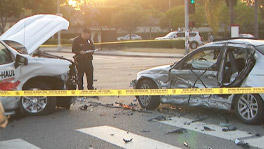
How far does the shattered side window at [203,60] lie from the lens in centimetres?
773

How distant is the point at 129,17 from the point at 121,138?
194 feet

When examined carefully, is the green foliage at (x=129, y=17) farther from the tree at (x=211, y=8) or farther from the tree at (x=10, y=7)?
the tree at (x=211, y=8)

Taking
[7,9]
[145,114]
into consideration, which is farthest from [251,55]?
[7,9]

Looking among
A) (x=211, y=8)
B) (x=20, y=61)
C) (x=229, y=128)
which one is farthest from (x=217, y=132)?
(x=211, y=8)

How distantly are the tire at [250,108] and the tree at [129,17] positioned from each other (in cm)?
5804

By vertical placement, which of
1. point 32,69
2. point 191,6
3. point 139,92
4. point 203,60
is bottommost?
point 139,92

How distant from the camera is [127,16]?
2542 inches

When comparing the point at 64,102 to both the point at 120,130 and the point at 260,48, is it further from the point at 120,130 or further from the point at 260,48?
the point at 260,48

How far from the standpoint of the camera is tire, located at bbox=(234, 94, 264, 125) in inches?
270

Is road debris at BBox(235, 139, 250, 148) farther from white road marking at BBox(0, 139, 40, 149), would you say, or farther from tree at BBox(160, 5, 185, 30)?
tree at BBox(160, 5, 185, 30)

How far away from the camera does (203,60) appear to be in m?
8.02

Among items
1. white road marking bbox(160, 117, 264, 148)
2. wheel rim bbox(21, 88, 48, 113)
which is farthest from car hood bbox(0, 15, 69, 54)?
white road marking bbox(160, 117, 264, 148)

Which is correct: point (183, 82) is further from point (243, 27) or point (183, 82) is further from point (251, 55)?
point (243, 27)

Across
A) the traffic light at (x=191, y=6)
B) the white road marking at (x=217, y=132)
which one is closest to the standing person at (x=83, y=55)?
the white road marking at (x=217, y=132)
